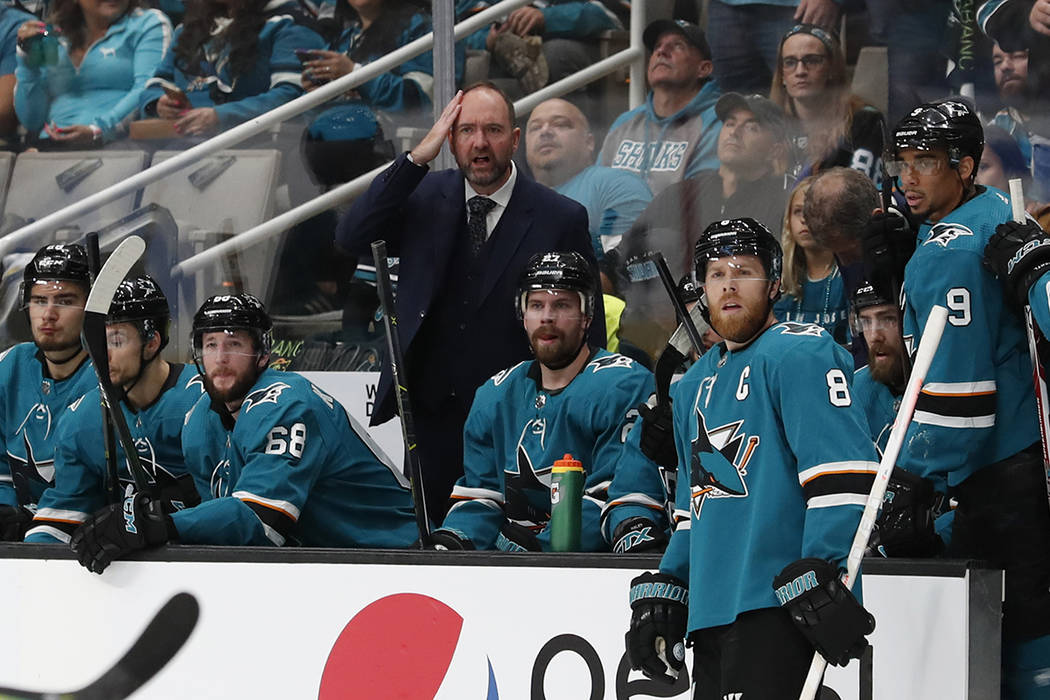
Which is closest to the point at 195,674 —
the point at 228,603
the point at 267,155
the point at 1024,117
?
the point at 228,603

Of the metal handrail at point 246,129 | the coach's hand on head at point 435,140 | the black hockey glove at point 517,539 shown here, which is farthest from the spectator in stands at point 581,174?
the black hockey glove at point 517,539

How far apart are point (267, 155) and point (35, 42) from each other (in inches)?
41.4

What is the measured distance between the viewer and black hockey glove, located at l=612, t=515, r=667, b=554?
3.24 meters

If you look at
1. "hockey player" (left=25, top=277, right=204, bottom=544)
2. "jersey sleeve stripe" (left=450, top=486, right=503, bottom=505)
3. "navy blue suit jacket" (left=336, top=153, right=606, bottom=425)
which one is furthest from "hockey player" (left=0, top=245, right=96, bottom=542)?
"jersey sleeve stripe" (left=450, top=486, right=503, bottom=505)

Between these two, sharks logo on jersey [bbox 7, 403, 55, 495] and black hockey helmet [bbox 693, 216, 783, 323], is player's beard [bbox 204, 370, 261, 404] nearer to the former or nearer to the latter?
sharks logo on jersey [bbox 7, 403, 55, 495]

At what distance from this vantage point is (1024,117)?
4590mm

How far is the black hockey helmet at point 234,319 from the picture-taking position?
13.0 ft

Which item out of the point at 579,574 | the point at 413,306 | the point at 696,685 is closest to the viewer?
the point at 696,685

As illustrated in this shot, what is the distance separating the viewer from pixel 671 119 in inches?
196

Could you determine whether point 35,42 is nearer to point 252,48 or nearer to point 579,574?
point 252,48

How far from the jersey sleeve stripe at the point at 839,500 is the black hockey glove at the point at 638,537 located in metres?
0.92

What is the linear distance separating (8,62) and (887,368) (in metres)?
3.49

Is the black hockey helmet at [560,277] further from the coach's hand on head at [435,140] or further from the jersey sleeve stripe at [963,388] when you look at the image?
the jersey sleeve stripe at [963,388]

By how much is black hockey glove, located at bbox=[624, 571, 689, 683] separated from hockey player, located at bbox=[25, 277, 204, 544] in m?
1.92
